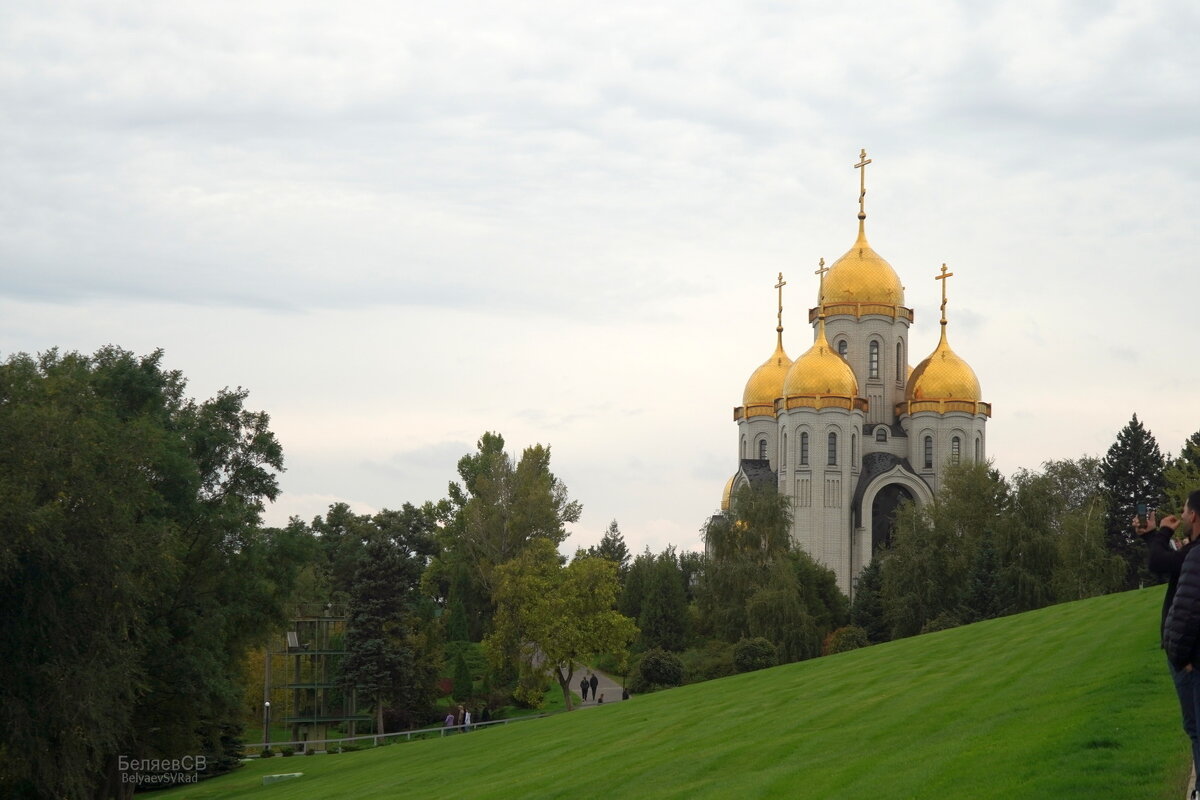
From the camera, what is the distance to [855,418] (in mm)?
84500

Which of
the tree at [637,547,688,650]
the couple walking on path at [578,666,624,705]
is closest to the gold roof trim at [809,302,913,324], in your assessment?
the couple walking on path at [578,666,624,705]

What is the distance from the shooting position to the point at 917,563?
2286 inches

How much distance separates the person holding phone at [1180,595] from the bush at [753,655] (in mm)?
44097

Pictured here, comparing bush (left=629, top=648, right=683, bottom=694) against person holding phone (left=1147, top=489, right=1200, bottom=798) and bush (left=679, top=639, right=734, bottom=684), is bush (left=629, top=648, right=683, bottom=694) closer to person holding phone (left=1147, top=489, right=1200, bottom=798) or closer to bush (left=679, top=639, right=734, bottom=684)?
bush (left=679, top=639, right=734, bottom=684)

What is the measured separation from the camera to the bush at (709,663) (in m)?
54.8

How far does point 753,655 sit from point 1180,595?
4569cm

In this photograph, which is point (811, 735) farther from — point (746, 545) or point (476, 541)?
point (476, 541)

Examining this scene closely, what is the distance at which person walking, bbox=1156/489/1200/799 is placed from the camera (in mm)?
9930

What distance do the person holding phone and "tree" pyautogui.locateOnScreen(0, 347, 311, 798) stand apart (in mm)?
21423

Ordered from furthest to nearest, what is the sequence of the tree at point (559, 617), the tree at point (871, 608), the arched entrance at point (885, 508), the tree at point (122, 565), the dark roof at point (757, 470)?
the dark roof at point (757, 470) → the arched entrance at point (885, 508) → the tree at point (871, 608) → the tree at point (559, 617) → the tree at point (122, 565)

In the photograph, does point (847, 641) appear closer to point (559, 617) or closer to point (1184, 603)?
point (559, 617)

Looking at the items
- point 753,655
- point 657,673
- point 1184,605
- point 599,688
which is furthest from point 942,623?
point 1184,605

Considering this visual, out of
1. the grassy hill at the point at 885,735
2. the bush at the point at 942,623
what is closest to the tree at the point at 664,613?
the bush at the point at 942,623

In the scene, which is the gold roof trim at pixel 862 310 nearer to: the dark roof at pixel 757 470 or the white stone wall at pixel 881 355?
the white stone wall at pixel 881 355
